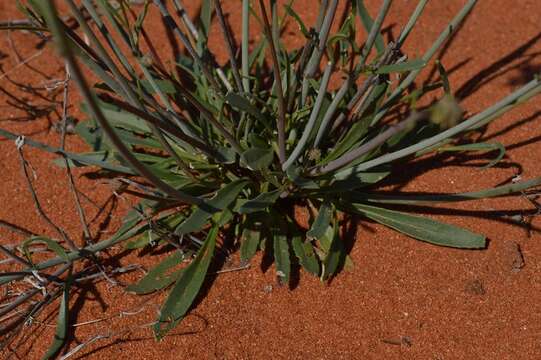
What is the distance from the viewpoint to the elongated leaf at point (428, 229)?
6.15ft

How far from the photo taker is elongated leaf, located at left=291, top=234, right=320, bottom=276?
1855 mm

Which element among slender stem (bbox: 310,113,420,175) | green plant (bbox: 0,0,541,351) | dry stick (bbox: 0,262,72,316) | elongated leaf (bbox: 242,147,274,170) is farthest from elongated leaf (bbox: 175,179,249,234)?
dry stick (bbox: 0,262,72,316)

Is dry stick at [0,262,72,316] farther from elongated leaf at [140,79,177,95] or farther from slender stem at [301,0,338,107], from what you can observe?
slender stem at [301,0,338,107]

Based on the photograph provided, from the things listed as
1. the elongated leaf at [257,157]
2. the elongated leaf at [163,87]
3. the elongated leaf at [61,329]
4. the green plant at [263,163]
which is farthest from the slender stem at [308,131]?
the elongated leaf at [61,329]

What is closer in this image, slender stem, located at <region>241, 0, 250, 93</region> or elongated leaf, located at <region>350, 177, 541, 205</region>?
elongated leaf, located at <region>350, 177, 541, 205</region>

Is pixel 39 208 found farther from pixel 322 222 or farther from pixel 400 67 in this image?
pixel 400 67

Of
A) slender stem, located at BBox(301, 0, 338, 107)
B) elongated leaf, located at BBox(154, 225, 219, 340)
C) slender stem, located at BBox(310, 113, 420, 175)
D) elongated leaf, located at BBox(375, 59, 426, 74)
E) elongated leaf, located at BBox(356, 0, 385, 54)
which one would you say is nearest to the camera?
slender stem, located at BBox(310, 113, 420, 175)

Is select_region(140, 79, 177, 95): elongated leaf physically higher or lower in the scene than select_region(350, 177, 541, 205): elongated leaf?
higher

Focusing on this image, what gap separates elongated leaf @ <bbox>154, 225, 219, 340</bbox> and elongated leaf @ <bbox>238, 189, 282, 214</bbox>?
0.25 metres

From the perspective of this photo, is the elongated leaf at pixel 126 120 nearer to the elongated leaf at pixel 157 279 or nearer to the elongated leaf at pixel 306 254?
the elongated leaf at pixel 157 279

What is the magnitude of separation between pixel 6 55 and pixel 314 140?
1.45 meters

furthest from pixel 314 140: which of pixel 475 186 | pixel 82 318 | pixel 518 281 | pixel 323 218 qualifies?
pixel 82 318

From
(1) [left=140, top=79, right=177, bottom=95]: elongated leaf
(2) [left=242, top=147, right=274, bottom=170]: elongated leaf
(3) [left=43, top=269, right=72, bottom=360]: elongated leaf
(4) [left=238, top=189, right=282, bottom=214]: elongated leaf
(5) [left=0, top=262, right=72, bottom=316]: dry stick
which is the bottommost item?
(3) [left=43, top=269, right=72, bottom=360]: elongated leaf

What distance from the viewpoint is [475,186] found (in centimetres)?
207
